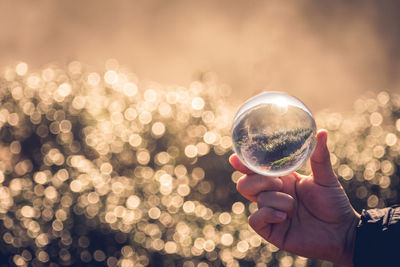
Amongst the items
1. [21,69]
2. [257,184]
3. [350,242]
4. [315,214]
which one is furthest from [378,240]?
[21,69]

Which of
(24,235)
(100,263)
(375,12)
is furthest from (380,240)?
(375,12)

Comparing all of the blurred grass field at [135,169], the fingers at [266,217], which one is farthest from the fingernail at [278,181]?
the blurred grass field at [135,169]

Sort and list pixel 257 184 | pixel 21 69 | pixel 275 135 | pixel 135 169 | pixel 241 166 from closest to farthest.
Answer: pixel 275 135 < pixel 257 184 < pixel 241 166 < pixel 135 169 < pixel 21 69

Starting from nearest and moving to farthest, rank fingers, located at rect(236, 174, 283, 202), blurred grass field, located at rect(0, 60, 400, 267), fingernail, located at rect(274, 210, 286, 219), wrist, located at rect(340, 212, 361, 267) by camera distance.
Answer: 1. fingernail, located at rect(274, 210, 286, 219)
2. fingers, located at rect(236, 174, 283, 202)
3. wrist, located at rect(340, 212, 361, 267)
4. blurred grass field, located at rect(0, 60, 400, 267)

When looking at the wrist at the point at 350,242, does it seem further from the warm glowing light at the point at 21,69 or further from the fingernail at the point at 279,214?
the warm glowing light at the point at 21,69

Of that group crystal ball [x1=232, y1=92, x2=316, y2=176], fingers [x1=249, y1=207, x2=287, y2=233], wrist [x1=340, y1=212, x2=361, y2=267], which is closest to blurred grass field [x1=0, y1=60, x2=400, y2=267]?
wrist [x1=340, y1=212, x2=361, y2=267]

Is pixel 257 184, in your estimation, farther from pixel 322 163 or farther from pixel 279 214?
pixel 322 163

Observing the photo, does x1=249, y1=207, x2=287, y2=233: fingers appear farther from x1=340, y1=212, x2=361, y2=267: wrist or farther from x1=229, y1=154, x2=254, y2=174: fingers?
x1=340, y1=212, x2=361, y2=267: wrist
